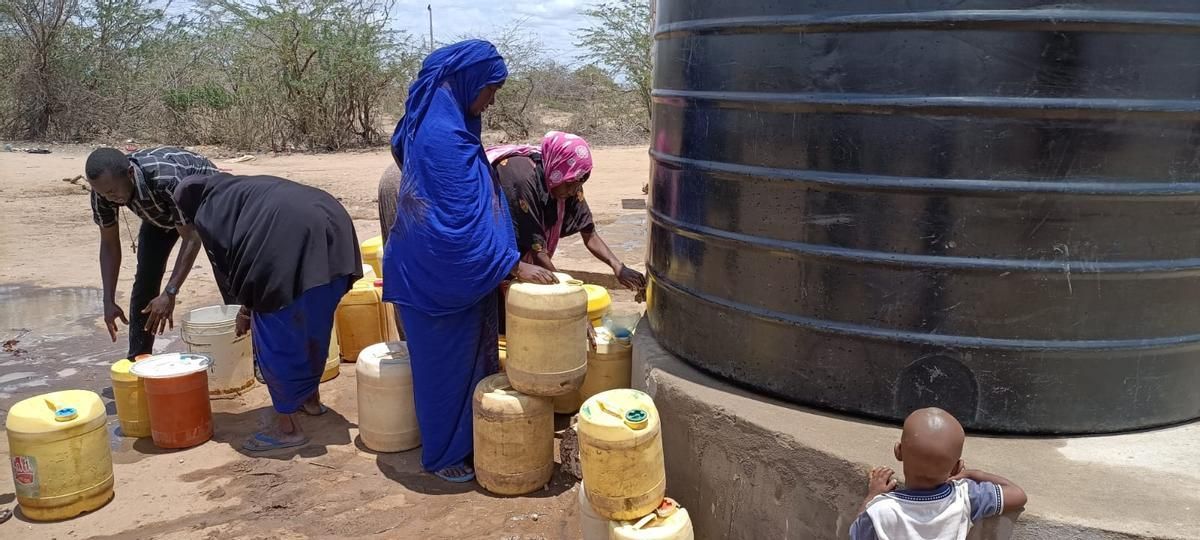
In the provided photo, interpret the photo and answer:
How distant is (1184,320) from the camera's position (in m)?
2.48

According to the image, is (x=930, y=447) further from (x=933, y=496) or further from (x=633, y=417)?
(x=633, y=417)

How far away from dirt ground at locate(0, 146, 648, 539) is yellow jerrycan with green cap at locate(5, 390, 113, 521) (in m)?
0.09

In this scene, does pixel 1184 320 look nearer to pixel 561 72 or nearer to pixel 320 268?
pixel 320 268

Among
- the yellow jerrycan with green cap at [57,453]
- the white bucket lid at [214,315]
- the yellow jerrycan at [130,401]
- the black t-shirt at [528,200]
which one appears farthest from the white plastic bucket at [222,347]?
the black t-shirt at [528,200]

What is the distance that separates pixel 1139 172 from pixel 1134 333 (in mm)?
467

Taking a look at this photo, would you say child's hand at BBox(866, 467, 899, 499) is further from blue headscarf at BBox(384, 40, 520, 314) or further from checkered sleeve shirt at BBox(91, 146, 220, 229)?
checkered sleeve shirt at BBox(91, 146, 220, 229)

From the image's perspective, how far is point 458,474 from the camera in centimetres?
385

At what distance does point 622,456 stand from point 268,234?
2.18 m

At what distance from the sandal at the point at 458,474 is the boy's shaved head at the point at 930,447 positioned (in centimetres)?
219

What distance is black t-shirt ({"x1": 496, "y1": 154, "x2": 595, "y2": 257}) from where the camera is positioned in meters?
4.04

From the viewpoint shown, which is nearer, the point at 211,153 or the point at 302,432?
the point at 302,432

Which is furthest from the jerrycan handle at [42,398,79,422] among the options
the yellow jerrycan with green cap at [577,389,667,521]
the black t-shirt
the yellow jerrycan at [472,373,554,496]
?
the yellow jerrycan with green cap at [577,389,667,521]

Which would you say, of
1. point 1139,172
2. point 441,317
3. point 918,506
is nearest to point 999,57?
point 1139,172

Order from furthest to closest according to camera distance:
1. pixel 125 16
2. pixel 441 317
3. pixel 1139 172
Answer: pixel 125 16 → pixel 441 317 → pixel 1139 172
